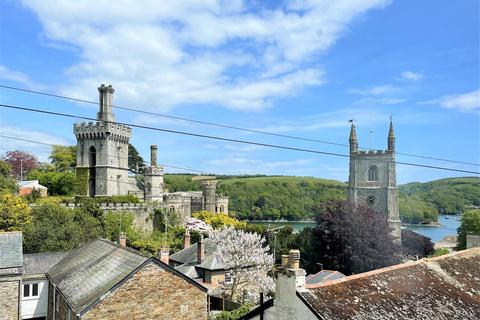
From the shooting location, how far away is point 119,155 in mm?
49938

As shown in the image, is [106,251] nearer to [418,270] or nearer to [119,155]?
[418,270]

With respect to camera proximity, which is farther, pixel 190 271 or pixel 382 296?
pixel 190 271

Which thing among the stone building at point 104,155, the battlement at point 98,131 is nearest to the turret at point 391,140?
the stone building at point 104,155

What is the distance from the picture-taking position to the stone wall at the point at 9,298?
18516mm

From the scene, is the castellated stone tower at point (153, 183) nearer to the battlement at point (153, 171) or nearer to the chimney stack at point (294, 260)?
the battlement at point (153, 171)

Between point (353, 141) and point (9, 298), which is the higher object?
point (353, 141)

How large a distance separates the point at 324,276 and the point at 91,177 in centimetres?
3079

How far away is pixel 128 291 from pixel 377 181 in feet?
149

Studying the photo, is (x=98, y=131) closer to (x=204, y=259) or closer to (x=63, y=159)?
(x=204, y=259)

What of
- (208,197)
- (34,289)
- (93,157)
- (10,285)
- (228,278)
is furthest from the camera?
(208,197)

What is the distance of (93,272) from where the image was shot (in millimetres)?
17766

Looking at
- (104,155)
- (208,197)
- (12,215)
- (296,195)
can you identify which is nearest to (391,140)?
(208,197)

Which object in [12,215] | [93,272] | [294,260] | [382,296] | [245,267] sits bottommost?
[245,267]

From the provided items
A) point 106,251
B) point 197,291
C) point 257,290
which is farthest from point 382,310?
point 257,290
